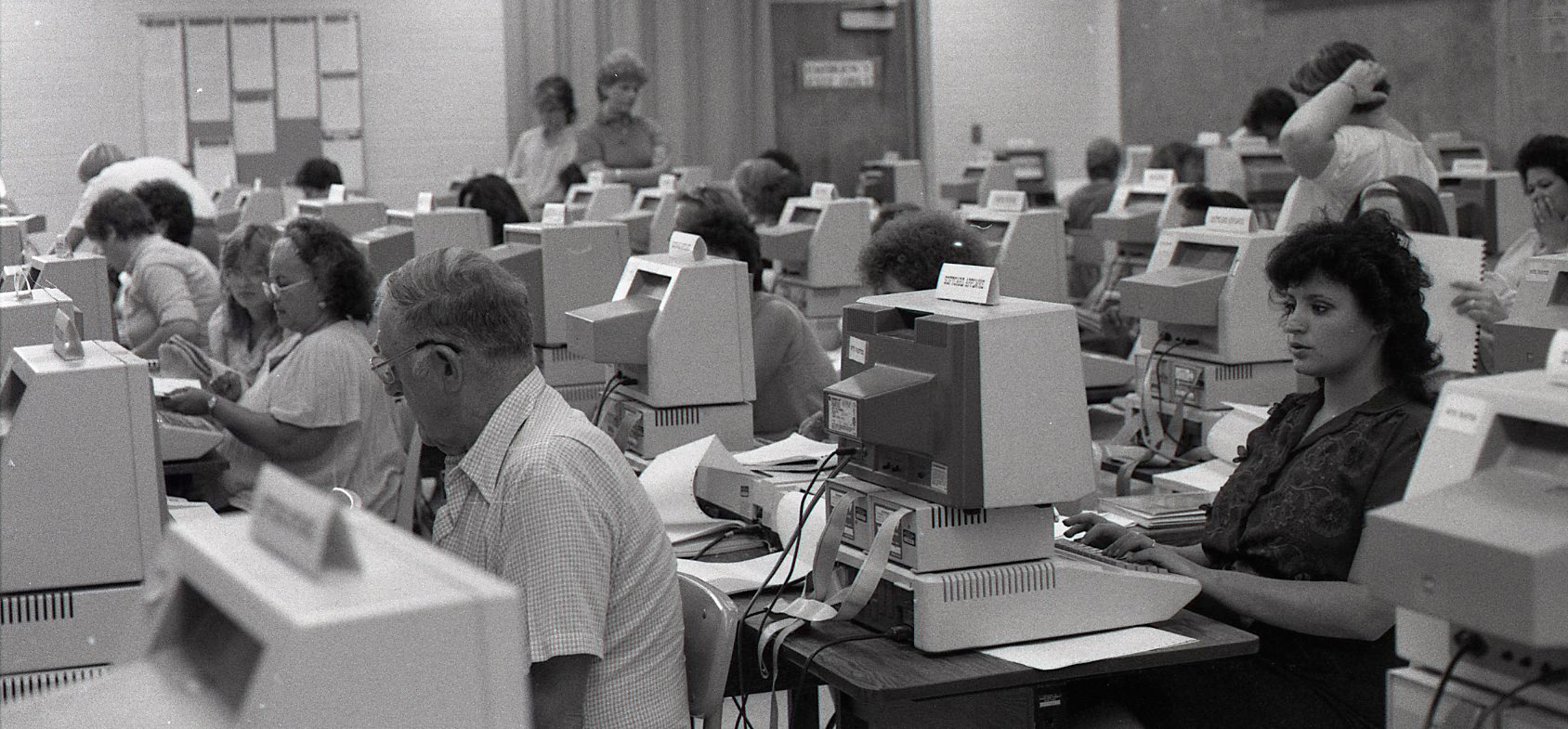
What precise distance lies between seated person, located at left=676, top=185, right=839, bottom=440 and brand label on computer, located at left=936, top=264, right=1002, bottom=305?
1.60 m

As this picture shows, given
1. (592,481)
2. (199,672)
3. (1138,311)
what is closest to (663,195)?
(1138,311)

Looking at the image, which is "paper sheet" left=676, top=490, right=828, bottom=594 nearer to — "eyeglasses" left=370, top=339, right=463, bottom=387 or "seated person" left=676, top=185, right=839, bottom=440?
"eyeglasses" left=370, top=339, right=463, bottom=387

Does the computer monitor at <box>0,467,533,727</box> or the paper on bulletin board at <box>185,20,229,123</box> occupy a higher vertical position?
the paper on bulletin board at <box>185,20,229,123</box>

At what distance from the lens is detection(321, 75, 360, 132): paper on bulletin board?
961 centimetres

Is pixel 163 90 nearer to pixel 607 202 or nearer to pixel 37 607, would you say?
pixel 607 202

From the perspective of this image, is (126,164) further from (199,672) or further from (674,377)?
(199,672)

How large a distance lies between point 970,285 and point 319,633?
1.47 meters

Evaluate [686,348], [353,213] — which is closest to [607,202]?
[353,213]

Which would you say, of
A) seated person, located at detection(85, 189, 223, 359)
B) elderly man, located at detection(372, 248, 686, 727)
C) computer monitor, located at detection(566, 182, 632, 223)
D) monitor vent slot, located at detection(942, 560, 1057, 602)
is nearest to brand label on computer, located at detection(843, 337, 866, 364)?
monitor vent slot, located at detection(942, 560, 1057, 602)

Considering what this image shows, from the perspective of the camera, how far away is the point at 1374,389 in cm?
240

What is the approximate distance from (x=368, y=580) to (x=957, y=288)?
1.43m

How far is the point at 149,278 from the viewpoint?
493 cm

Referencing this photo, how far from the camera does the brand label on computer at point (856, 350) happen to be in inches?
90.0

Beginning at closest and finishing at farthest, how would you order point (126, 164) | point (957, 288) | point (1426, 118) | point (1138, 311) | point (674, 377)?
point (957, 288), point (674, 377), point (1138, 311), point (126, 164), point (1426, 118)
